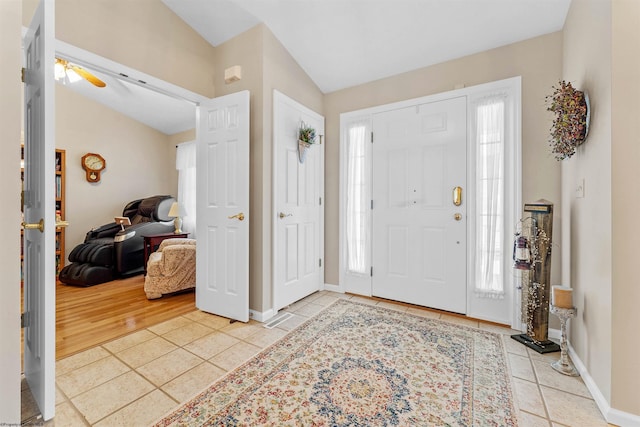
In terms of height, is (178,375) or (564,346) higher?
(564,346)

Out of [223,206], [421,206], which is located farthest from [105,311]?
[421,206]

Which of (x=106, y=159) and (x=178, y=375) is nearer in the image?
(x=178, y=375)

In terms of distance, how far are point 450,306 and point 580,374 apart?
1077mm

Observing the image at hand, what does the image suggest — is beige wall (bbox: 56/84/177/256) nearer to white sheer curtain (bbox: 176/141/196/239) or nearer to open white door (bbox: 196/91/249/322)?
white sheer curtain (bbox: 176/141/196/239)

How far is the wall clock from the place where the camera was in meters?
4.88

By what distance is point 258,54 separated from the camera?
269 cm

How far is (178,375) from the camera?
1.84 m

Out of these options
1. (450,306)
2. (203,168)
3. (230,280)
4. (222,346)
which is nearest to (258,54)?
(203,168)

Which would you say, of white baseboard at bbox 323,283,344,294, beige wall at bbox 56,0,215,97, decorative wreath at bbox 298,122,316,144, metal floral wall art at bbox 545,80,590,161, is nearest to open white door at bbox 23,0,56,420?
beige wall at bbox 56,0,215,97

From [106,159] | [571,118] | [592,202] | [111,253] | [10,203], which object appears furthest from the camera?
[106,159]

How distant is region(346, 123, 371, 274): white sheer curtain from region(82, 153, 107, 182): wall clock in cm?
456

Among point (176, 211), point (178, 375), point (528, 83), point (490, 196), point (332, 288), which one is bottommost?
point (178, 375)

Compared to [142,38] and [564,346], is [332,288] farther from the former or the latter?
[142,38]

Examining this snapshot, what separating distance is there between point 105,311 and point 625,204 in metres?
4.15
